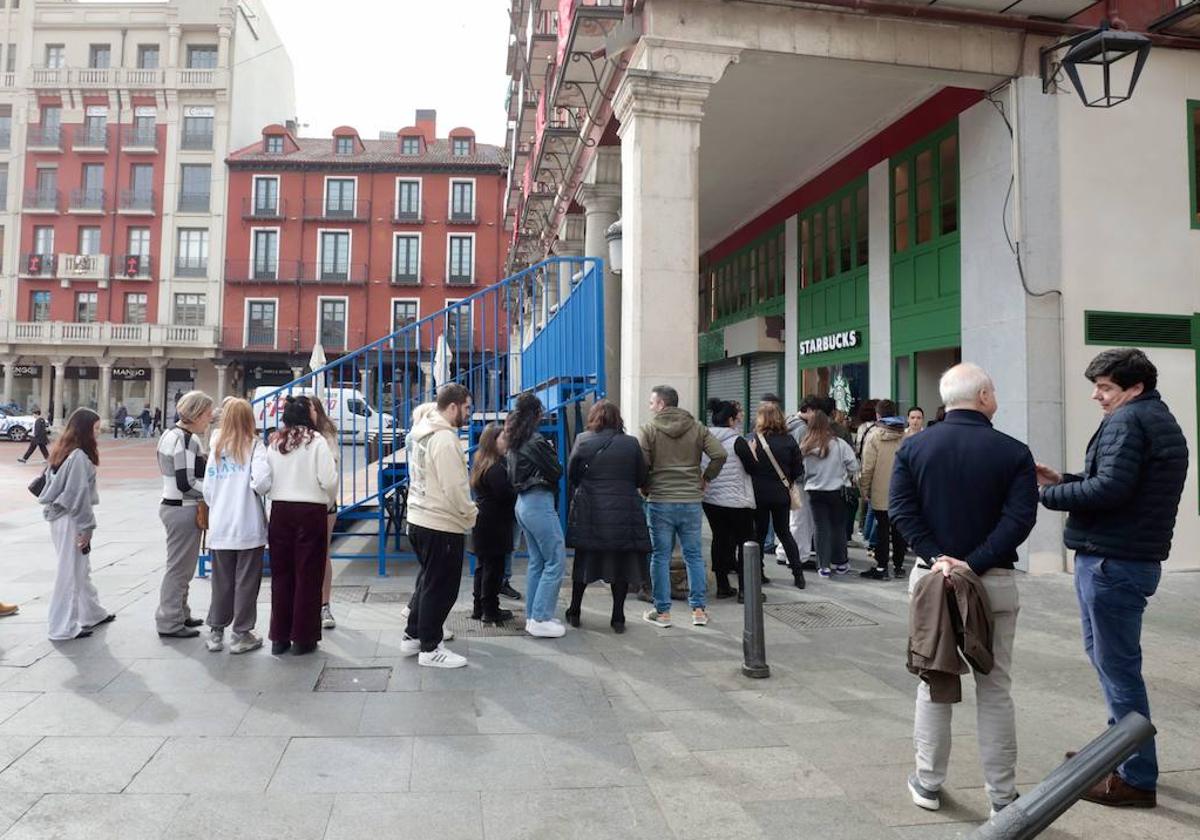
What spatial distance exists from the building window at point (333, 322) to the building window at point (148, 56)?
614 inches

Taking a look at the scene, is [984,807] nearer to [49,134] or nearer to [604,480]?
[604,480]

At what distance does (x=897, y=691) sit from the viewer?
4734 mm

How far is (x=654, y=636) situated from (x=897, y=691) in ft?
5.84

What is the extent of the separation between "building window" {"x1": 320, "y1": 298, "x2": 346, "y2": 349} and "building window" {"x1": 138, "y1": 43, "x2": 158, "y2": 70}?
614 inches

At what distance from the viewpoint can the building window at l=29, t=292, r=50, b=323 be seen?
40969 mm

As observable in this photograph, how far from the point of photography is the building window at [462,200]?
4281cm

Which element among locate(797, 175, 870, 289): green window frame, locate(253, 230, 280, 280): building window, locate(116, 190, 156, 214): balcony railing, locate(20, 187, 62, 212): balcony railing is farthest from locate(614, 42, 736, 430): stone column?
locate(20, 187, 62, 212): balcony railing

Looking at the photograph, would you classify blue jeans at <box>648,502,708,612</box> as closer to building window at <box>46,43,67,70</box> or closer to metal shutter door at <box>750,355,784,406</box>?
metal shutter door at <box>750,355,784,406</box>

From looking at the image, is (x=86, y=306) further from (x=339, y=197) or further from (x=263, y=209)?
(x=339, y=197)

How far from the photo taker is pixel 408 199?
1684 inches

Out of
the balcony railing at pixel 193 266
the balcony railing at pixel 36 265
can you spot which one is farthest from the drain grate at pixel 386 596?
the balcony railing at pixel 36 265

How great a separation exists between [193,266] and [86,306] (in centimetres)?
582

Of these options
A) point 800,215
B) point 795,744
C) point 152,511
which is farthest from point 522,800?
point 800,215

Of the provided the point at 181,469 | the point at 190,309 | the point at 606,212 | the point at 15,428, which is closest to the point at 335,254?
the point at 190,309
